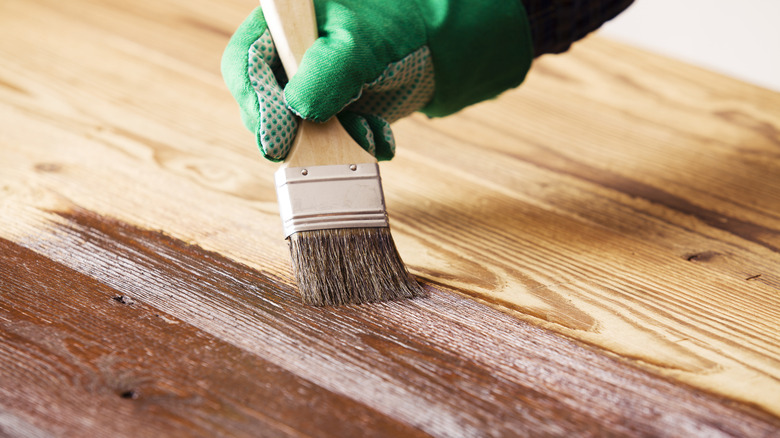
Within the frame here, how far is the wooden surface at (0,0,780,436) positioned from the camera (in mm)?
635

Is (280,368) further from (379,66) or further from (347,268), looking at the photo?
(379,66)

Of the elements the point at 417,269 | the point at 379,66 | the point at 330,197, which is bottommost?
the point at 417,269

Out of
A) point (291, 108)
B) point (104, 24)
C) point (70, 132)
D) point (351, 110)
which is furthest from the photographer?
point (104, 24)

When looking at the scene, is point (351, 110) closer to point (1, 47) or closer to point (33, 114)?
point (33, 114)

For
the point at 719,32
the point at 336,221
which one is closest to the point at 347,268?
the point at 336,221

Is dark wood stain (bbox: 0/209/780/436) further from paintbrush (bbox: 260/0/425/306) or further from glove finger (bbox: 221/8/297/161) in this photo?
glove finger (bbox: 221/8/297/161)

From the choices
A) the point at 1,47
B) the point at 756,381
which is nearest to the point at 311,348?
the point at 756,381

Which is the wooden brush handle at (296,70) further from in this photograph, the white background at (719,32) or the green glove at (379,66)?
the white background at (719,32)

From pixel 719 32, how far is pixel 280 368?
1753 mm

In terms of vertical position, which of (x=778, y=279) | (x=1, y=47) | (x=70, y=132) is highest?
(x=1, y=47)

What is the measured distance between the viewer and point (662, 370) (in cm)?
70

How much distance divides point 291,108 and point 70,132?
19.9 inches

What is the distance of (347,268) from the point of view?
802 mm

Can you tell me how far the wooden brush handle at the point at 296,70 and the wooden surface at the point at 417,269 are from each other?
13 cm
